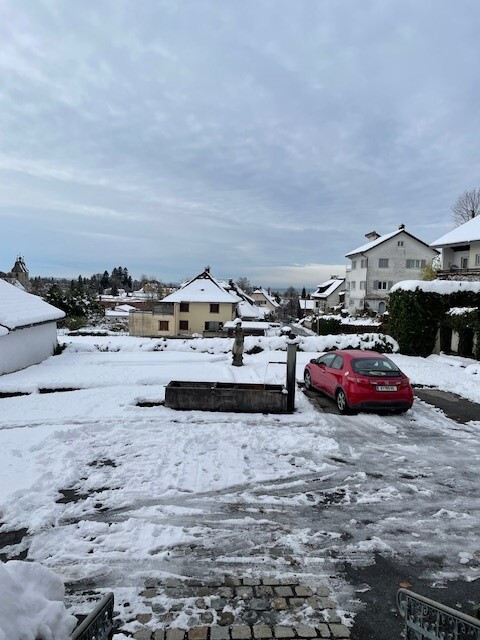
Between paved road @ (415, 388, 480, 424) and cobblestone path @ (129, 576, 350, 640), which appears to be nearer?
cobblestone path @ (129, 576, 350, 640)

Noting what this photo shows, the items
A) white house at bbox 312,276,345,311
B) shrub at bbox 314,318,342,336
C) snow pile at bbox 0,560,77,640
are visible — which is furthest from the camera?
white house at bbox 312,276,345,311

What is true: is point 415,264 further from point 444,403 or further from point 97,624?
point 97,624

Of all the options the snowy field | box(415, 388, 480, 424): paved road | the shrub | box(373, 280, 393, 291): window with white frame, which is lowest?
the snowy field

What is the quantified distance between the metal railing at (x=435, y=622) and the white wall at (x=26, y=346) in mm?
14476

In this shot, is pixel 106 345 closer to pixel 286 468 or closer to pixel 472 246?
pixel 286 468

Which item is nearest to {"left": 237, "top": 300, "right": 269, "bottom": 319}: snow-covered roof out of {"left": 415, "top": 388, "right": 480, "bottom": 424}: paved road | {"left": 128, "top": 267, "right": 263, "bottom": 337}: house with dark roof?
{"left": 128, "top": 267, "right": 263, "bottom": 337}: house with dark roof

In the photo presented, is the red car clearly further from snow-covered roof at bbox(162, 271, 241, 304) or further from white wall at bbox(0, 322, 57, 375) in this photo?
snow-covered roof at bbox(162, 271, 241, 304)

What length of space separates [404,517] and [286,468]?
6.38 ft

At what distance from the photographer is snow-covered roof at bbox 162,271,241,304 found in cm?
4528

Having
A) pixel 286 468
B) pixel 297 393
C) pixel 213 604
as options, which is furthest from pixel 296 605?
pixel 297 393

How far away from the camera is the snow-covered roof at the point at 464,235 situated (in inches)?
1185

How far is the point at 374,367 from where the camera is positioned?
10062 millimetres

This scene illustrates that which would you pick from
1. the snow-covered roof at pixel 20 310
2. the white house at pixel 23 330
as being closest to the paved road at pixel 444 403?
the white house at pixel 23 330

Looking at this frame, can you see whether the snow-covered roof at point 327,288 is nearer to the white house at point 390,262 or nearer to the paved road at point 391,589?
the white house at point 390,262
